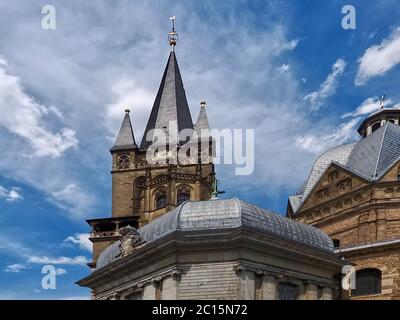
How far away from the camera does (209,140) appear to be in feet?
227

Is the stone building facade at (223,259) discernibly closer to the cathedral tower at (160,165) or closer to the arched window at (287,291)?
the arched window at (287,291)

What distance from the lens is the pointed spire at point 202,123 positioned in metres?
70.4

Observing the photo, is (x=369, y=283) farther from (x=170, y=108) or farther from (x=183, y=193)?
(x=170, y=108)

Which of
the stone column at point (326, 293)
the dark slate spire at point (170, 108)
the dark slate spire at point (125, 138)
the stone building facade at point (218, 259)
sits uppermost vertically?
the dark slate spire at point (170, 108)

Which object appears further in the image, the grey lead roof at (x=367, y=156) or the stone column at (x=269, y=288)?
the grey lead roof at (x=367, y=156)

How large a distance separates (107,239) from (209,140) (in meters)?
16.4

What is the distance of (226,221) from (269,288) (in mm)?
2951

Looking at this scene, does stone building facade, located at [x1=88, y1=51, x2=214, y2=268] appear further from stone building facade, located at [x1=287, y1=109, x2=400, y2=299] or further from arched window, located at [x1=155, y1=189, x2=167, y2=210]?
stone building facade, located at [x1=287, y1=109, x2=400, y2=299]

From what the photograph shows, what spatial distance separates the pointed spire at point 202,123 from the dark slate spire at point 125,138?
7218mm

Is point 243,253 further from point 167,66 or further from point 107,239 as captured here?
point 167,66

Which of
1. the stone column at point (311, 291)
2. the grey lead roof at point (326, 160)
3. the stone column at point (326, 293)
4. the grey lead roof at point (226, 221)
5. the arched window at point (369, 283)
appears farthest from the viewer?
the grey lead roof at point (326, 160)

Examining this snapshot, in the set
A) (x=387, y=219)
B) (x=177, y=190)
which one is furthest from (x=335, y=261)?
(x=177, y=190)

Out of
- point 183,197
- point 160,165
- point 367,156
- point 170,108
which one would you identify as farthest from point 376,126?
point 170,108

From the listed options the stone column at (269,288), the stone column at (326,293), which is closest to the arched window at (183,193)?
the stone column at (326,293)
